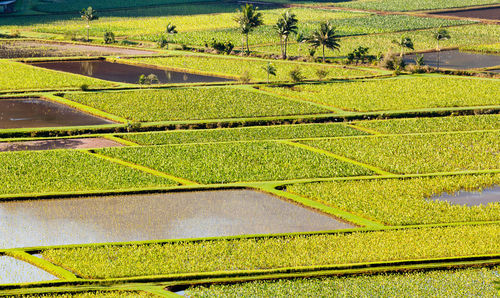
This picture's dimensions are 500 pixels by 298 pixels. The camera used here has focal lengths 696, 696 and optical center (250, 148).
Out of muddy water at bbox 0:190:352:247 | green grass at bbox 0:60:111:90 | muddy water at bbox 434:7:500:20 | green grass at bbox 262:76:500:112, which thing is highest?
muddy water at bbox 434:7:500:20

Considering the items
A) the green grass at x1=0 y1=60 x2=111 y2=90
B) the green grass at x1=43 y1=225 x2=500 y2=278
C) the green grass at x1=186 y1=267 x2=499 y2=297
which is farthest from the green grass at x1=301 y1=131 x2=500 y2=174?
the green grass at x1=0 y1=60 x2=111 y2=90

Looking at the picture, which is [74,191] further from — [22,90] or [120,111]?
[22,90]

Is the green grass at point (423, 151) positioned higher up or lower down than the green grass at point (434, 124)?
lower down

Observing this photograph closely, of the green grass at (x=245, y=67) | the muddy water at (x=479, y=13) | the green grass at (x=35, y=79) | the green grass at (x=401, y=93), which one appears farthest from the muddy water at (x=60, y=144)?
the muddy water at (x=479, y=13)

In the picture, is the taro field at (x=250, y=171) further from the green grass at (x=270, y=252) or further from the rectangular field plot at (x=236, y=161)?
the rectangular field plot at (x=236, y=161)

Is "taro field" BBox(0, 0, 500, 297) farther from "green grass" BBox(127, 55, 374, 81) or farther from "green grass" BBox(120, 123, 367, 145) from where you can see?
"green grass" BBox(127, 55, 374, 81)

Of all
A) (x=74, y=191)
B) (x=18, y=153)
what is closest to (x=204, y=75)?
(x=18, y=153)

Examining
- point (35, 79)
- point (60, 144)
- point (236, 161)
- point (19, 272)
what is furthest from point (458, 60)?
point (19, 272)
